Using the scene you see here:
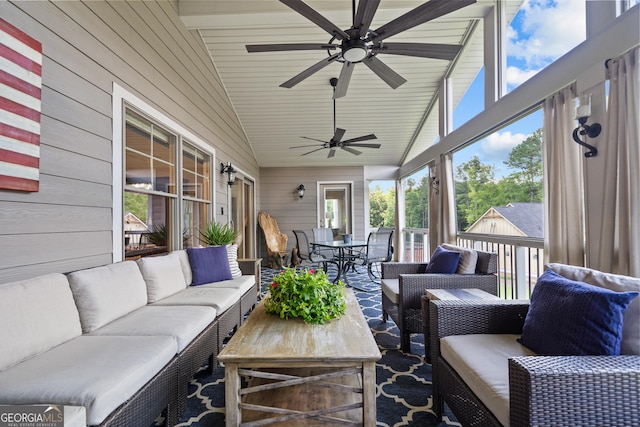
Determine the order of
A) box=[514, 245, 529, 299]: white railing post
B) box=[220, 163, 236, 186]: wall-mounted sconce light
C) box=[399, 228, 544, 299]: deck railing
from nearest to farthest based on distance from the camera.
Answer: box=[399, 228, 544, 299]: deck railing, box=[514, 245, 529, 299]: white railing post, box=[220, 163, 236, 186]: wall-mounted sconce light

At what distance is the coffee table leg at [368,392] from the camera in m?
1.38

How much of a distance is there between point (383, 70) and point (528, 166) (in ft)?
5.96

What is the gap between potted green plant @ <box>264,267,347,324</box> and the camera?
1.81 meters

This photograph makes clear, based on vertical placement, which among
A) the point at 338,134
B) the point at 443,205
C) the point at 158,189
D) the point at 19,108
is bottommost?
the point at 443,205

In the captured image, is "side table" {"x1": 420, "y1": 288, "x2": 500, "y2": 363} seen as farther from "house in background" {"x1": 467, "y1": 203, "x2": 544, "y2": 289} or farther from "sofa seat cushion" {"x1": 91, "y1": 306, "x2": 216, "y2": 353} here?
"sofa seat cushion" {"x1": 91, "y1": 306, "x2": 216, "y2": 353}

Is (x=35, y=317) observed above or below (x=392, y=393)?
above

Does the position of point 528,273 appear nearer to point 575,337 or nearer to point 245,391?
point 575,337

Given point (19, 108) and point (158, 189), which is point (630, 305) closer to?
point (19, 108)

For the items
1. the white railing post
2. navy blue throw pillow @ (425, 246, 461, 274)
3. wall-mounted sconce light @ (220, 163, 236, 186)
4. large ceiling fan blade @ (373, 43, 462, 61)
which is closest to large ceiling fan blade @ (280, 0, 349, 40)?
large ceiling fan blade @ (373, 43, 462, 61)

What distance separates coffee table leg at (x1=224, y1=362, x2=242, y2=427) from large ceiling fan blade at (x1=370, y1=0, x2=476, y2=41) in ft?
7.88

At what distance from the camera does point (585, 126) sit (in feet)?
6.53

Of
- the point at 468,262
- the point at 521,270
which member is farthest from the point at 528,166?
the point at 468,262

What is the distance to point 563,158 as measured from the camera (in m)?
2.23

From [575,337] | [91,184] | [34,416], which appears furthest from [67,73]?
[575,337]
